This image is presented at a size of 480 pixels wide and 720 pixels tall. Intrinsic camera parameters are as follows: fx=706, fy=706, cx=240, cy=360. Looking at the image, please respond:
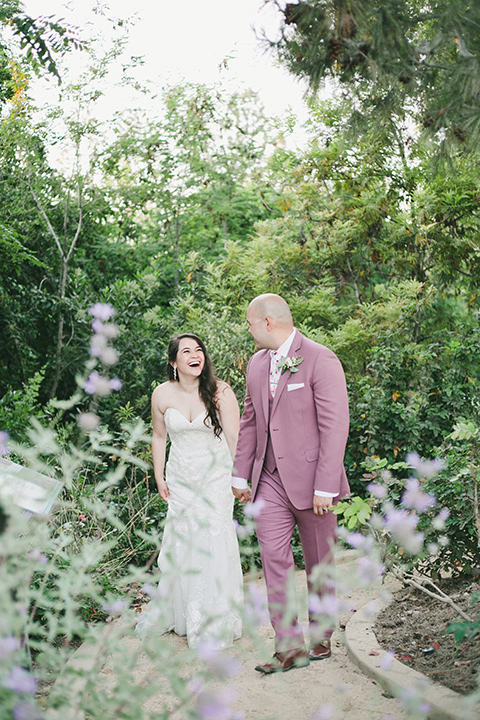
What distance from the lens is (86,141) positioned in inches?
335

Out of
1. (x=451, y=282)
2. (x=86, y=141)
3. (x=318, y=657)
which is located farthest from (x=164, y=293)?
(x=318, y=657)

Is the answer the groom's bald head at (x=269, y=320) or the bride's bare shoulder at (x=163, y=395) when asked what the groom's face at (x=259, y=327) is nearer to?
the groom's bald head at (x=269, y=320)

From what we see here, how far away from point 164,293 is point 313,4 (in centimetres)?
695

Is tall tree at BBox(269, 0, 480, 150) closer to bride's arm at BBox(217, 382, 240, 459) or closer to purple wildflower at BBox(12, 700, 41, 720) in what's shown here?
bride's arm at BBox(217, 382, 240, 459)

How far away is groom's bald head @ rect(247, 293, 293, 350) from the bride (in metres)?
0.75

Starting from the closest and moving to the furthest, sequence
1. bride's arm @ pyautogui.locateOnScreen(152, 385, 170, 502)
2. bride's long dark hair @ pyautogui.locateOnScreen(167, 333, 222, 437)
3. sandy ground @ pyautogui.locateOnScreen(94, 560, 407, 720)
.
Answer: sandy ground @ pyautogui.locateOnScreen(94, 560, 407, 720) → bride's long dark hair @ pyautogui.locateOnScreen(167, 333, 222, 437) → bride's arm @ pyautogui.locateOnScreen(152, 385, 170, 502)

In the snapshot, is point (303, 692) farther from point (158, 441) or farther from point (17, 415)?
point (17, 415)

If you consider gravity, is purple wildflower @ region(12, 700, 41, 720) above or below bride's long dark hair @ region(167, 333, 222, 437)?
below

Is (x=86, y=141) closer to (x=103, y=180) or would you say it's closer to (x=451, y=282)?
(x=103, y=180)

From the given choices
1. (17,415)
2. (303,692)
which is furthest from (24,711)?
(17,415)

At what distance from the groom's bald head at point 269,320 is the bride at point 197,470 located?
75 centimetres

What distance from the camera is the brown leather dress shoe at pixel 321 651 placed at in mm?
3969

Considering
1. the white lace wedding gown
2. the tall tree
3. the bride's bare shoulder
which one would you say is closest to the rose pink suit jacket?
the white lace wedding gown

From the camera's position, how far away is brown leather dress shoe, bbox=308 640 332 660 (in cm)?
397
